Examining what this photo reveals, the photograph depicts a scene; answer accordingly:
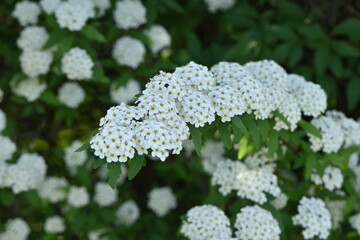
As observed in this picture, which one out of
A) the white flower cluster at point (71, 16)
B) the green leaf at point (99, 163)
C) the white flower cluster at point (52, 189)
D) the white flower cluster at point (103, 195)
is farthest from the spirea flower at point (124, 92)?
the green leaf at point (99, 163)

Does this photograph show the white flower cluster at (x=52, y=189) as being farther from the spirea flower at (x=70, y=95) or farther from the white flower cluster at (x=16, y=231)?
the spirea flower at (x=70, y=95)

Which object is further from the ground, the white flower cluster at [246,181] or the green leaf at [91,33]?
the green leaf at [91,33]

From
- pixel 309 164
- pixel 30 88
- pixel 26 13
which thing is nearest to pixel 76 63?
pixel 30 88

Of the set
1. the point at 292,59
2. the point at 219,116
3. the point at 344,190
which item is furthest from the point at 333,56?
the point at 219,116

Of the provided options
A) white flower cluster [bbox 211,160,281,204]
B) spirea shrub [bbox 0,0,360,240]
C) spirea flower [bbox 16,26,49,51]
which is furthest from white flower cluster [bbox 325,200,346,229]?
spirea flower [bbox 16,26,49,51]

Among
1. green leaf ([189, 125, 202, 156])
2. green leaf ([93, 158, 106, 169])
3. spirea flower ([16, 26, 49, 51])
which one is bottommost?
green leaf ([93, 158, 106, 169])

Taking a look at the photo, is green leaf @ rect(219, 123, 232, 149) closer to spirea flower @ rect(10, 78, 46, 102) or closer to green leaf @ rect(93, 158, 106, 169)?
green leaf @ rect(93, 158, 106, 169)
